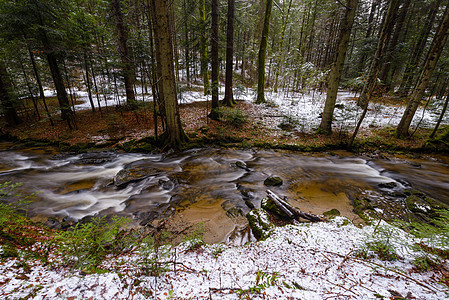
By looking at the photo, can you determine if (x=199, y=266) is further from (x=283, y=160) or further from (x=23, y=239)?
(x=283, y=160)

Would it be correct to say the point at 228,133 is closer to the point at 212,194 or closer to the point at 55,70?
the point at 212,194

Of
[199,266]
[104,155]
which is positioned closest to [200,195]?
[199,266]

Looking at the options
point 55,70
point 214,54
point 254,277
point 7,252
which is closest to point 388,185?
point 254,277

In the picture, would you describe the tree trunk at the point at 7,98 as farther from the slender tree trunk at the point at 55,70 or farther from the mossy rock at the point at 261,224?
the mossy rock at the point at 261,224

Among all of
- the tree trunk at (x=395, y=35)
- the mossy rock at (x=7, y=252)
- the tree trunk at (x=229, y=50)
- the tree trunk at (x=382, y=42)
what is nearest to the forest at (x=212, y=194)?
the mossy rock at (x=7, y=252)

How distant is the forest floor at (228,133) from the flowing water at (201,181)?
2.98ft

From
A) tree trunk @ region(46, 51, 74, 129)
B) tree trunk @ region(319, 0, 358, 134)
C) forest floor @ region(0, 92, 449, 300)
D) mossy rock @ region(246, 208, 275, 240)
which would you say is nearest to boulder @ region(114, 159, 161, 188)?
forest floor @ region(0, 92, 449, 300)

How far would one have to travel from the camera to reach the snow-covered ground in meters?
1.97

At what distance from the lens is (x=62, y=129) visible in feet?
36.9

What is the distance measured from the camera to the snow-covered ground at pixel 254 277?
6.46ft

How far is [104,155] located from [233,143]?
7112 millimetres

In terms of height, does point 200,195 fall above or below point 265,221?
below

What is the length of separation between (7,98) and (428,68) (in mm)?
25706

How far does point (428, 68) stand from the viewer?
8133 millimetres
